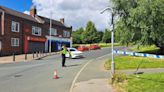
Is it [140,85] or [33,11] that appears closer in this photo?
[140,85]

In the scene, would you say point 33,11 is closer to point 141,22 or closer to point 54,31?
point 54,31

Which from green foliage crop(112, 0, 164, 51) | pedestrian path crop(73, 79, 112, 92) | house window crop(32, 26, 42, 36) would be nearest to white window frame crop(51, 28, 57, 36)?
house window crop(32, 26, 42, 36)

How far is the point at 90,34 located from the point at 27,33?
1819 inches

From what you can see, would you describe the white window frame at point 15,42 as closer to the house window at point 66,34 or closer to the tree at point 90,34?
the house window at point 66,34

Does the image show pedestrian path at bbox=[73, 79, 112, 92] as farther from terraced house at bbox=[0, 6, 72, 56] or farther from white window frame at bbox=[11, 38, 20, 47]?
white window frame at bbox=[11, 38, 20, 47]

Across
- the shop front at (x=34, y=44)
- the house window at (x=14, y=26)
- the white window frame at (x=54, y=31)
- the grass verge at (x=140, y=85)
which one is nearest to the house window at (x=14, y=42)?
the house window at (x=14, y=26)

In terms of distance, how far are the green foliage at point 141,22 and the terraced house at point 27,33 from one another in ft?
73.0

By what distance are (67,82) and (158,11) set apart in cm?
1586

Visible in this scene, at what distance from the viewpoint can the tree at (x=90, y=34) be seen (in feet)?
335

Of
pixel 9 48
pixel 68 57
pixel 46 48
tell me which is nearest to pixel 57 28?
pixel 46 48

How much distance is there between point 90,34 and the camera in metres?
103

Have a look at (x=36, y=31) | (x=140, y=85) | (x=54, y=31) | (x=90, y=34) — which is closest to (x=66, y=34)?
(x=54, y=31)

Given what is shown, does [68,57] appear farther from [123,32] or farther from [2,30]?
[2,30]

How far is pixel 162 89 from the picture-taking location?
1341 cm
